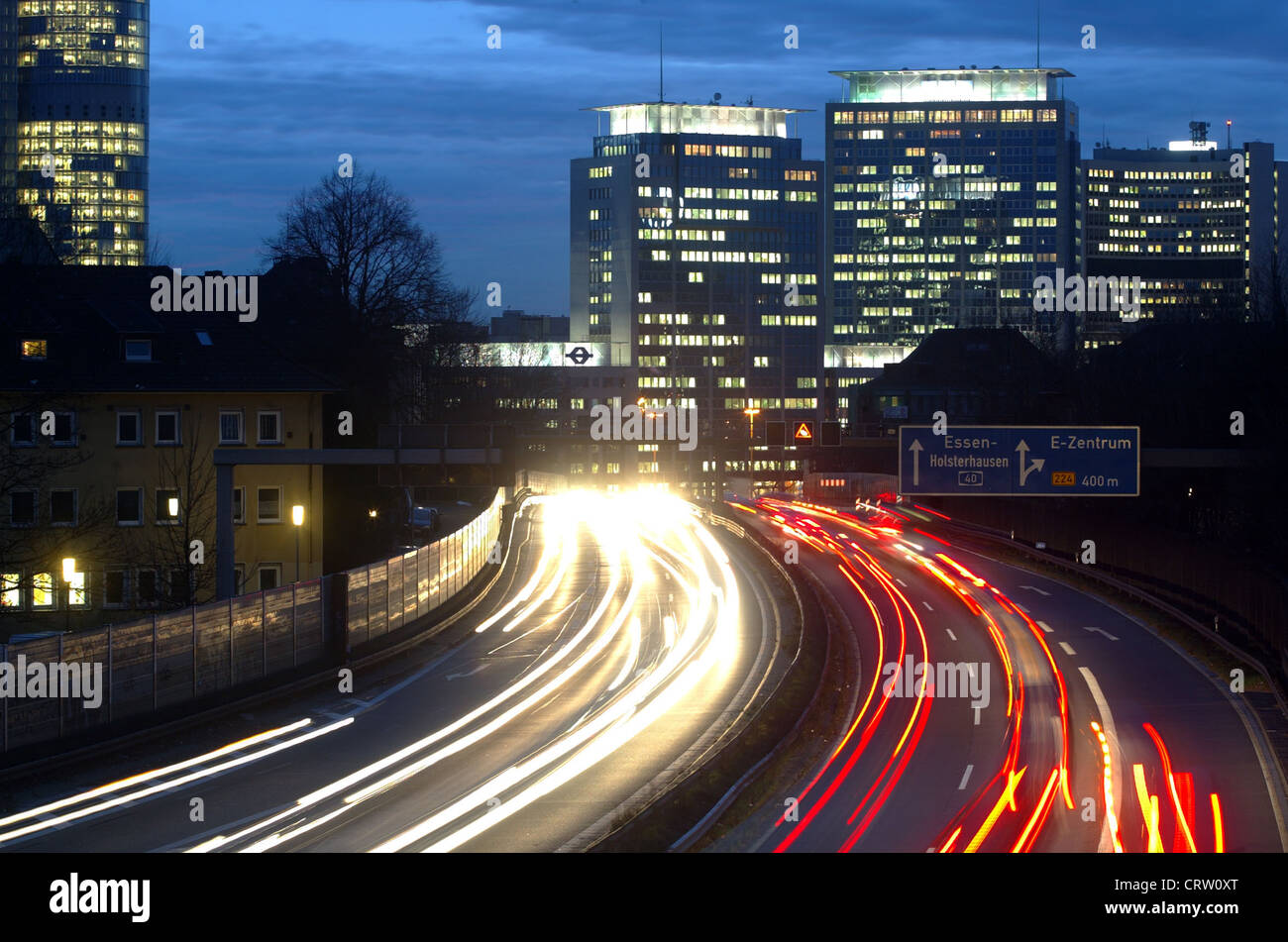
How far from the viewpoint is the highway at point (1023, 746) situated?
20500mm

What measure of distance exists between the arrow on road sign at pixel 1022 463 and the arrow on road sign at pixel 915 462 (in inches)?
98.0

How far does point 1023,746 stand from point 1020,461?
1217cm

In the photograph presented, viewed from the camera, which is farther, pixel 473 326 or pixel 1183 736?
pixel 473 326

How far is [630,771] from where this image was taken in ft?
75.4

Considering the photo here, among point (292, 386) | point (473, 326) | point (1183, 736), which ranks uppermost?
point (473, 326)

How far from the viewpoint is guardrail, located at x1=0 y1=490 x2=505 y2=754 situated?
21.4 m

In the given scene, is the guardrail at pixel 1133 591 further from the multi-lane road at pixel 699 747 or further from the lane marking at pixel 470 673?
the lane marking at pixel 470 673

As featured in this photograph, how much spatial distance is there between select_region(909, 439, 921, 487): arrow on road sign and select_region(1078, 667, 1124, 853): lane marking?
620 cm

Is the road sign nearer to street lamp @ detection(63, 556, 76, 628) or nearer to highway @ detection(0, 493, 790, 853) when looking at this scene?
highway @ detection(0, 493, 790, 853)

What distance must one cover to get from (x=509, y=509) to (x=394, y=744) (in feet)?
166

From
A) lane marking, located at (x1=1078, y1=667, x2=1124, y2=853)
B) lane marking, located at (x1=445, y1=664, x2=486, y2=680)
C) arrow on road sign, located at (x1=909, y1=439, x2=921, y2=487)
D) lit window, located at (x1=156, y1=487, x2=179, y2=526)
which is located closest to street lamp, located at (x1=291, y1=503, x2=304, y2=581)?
lit window, located at (x1=156, y1=487, x2=179, y2=526)

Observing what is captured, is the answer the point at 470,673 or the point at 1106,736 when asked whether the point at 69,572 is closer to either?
the point at 470,673

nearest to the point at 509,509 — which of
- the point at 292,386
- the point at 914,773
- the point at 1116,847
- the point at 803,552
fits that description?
the point at 803,552
